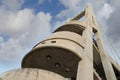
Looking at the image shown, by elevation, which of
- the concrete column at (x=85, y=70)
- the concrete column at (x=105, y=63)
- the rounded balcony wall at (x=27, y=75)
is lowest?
the rounded balcony wall at (x=27, y=75)

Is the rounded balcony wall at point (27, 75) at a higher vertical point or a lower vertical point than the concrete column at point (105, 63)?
lower

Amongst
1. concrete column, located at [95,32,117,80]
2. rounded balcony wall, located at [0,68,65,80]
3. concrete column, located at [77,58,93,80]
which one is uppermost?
concrete column, located at [95,32,117,80]

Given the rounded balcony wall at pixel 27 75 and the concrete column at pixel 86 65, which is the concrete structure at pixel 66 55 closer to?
the concrete column at pixel 86 65

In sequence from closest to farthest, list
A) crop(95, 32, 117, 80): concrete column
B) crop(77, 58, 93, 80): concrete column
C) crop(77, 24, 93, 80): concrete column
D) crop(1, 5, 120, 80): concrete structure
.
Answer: crop(77, 58, 93, 80): concrete column → crop(77, 24, 93, 80): concrete column → crop(95, 32, 117, 80): concrete column → crop(1, 5, 120, 80): concrete structure

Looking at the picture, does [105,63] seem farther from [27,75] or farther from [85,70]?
[27,75]

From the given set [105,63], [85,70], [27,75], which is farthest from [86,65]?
[105,63]

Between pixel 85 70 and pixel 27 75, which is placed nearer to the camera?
pixel 27 75

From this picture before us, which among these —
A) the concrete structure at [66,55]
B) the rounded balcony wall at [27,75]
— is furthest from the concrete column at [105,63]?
the rounded balcony wall at [27,75]

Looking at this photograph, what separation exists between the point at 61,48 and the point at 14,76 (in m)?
5.04

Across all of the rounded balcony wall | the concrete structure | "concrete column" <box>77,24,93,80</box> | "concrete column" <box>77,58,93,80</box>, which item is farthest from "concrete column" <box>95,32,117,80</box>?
the rounded balcony wall

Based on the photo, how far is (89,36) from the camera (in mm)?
18391

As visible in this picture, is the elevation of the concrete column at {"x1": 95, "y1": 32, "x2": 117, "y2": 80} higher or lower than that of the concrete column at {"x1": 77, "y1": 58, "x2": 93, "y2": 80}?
higher

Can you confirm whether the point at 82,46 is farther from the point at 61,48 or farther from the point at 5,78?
the point at 5,78

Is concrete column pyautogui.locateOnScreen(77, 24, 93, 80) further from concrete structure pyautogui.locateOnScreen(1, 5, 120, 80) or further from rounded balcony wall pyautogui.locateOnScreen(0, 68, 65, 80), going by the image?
rounded balcony wall pyautogui.locateOnScreen(0, 68, 65, 80)
